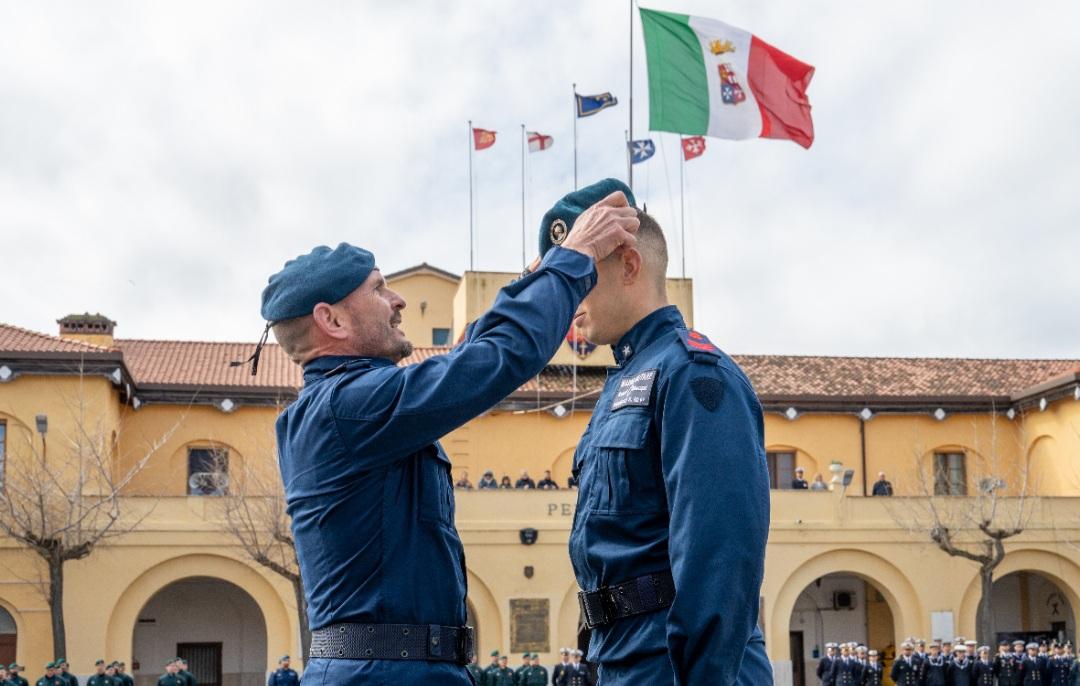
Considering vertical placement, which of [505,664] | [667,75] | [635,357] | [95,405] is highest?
[667,75]

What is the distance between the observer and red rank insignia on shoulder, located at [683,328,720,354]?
4.01m

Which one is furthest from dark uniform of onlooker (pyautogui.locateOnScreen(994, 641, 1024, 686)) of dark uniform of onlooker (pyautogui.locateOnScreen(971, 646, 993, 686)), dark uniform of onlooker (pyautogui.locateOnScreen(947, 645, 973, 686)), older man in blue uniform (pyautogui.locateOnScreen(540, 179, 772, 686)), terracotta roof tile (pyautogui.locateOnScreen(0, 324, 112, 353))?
older man in blue uniform (pyautogui.locateOnScreen(540, 179, 772, 686))

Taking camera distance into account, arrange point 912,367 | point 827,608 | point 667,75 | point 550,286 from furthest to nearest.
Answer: point 912,367 < point 827,608 < point 667,75 < point 550,286

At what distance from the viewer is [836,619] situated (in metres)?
37.0

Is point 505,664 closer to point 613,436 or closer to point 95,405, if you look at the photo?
point 95,405

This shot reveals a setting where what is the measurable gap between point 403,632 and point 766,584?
30.3 meters

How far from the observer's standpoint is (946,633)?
1308 inches

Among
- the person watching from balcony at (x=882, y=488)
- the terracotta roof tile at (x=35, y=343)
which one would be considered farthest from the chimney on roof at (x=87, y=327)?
the person watching from balcony at (x=882, y=488)

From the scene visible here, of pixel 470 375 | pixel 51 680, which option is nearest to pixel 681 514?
pixel 470 375

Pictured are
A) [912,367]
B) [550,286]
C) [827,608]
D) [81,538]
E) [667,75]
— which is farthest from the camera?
[912,367]

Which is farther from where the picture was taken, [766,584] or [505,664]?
[766,584]

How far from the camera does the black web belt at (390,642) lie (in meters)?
4.11

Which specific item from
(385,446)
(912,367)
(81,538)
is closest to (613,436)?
(385,446)

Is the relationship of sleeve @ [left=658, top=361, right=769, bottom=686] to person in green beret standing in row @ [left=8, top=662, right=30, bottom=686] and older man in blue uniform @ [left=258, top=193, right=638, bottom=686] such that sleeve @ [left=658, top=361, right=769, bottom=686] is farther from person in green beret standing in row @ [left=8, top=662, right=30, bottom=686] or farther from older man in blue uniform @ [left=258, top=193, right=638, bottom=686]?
person in green beret standing in row @ [left=8, top=662, right=30, bottom=686]
